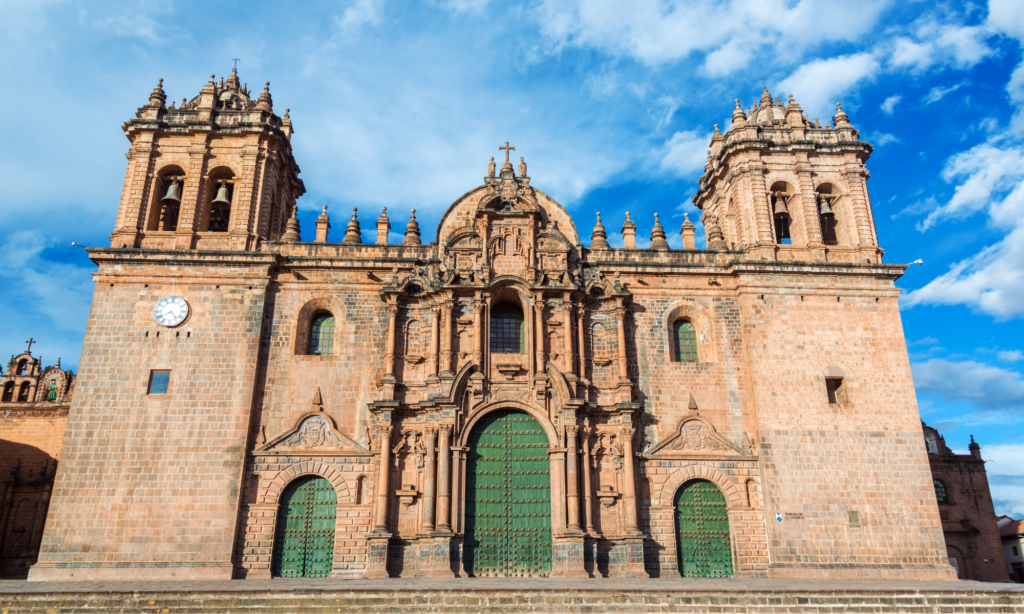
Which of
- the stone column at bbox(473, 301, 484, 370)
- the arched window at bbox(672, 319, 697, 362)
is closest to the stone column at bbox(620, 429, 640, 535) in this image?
the arched window at bbox(672, 319, 697, 362)

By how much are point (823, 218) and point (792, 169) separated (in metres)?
Result: 2.33

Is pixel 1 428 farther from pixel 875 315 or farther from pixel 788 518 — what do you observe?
pixel 875 315

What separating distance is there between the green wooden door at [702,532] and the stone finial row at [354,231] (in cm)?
1152

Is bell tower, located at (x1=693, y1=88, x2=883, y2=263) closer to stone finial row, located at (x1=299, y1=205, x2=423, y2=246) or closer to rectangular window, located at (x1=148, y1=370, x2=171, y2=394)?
stone finial row, located at (x1=299, y1=205, x2=423, y2=246)

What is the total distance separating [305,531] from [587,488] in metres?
7.87

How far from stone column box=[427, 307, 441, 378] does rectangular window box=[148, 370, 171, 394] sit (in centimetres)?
744

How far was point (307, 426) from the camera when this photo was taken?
20.1 meters

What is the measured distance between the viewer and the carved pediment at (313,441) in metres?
19.7

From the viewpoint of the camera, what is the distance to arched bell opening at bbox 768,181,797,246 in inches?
943

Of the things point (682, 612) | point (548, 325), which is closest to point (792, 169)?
point (548, 325)

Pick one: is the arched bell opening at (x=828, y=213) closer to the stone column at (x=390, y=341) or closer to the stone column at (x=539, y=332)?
the stone column at (x=539, y=332)

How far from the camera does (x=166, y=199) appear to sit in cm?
2269

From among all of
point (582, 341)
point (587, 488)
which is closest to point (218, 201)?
point (582, 341)

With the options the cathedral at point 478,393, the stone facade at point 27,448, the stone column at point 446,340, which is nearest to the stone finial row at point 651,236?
the cathedral at point 478,393
